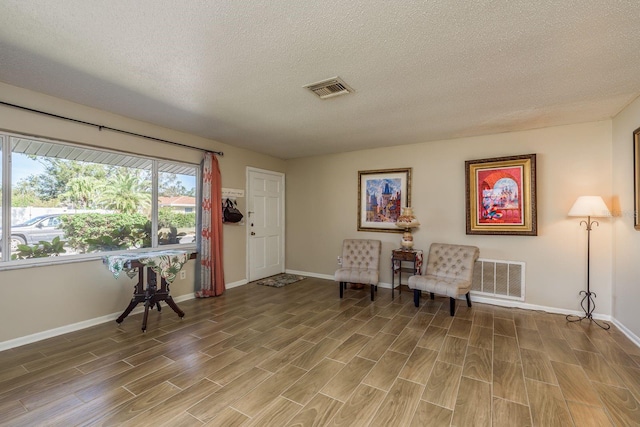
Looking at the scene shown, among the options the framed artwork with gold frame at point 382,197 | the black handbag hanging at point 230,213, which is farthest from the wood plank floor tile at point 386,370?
the black handbag hanging at point 230,213

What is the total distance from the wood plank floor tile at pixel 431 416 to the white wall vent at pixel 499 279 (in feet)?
9.14

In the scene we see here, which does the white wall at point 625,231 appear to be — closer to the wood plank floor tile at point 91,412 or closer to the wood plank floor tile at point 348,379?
the wood plank floor tile at point 348,379

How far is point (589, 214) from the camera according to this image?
3.20 m

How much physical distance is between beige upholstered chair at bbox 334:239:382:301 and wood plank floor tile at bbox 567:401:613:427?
2.50 m

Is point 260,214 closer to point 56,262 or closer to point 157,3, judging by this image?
point 56,262

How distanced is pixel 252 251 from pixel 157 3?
420 cm

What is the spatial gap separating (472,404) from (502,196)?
120 inches

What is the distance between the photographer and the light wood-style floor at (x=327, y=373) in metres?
1.83

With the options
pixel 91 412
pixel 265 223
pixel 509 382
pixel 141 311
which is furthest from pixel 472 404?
pixel 265 223

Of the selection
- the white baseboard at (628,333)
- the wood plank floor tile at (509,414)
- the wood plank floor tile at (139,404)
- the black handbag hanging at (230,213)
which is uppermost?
the black handbag hanging at (230,213)

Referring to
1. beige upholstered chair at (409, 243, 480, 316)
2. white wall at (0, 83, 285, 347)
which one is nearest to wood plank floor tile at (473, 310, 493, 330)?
beige upholstered chair at (409, 243, 480, 316)

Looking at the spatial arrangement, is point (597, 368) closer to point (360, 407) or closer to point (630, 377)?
point (630, 377)

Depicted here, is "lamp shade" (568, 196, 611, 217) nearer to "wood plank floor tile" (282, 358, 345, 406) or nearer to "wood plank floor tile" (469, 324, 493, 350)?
"wood plank floor tile" (469, 324, 493, 350)

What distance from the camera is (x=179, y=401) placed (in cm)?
195
